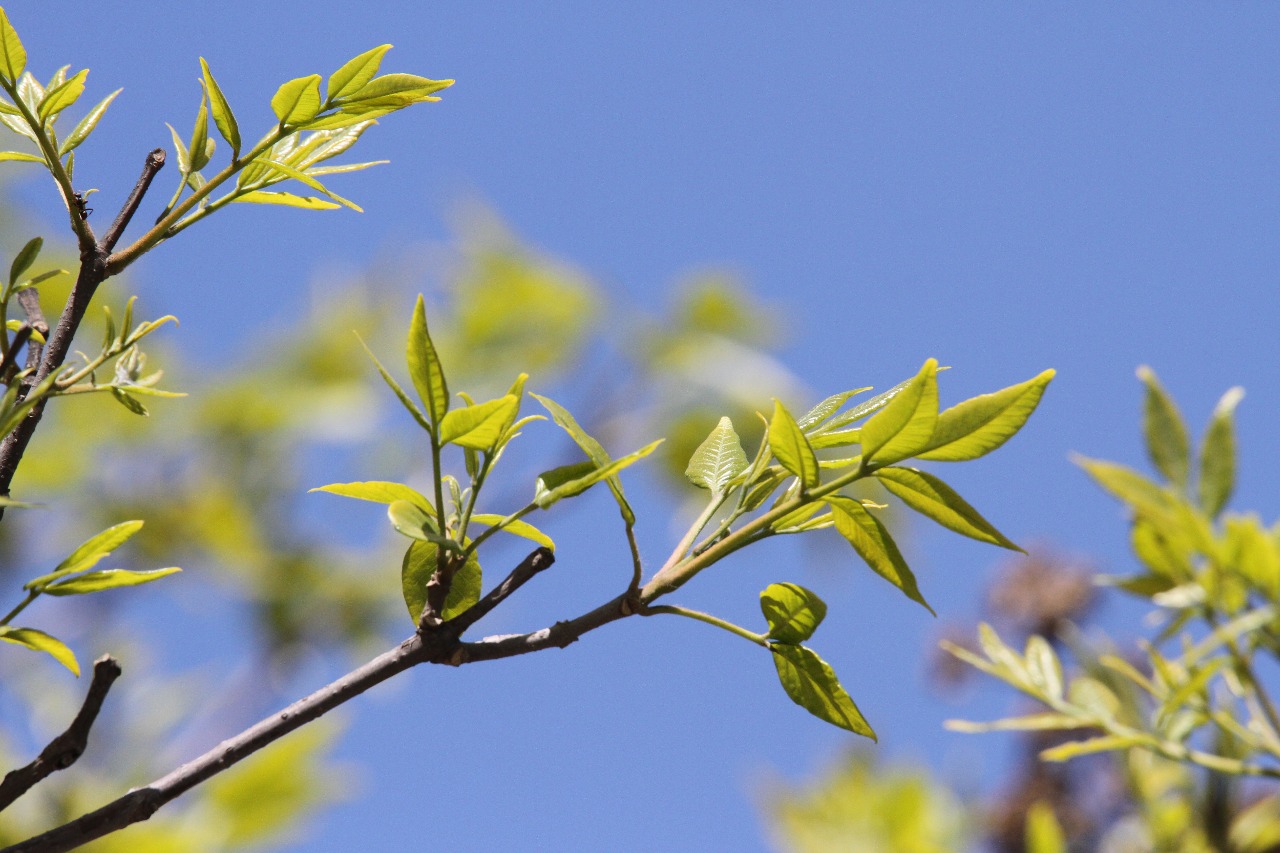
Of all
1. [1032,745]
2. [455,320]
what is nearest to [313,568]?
[455,320]

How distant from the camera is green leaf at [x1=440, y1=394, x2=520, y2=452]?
40cm

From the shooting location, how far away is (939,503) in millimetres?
404

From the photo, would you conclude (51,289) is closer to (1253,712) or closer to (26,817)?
(26,817)

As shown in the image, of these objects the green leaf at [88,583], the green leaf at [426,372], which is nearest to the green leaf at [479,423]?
the green leaf at [426,372]

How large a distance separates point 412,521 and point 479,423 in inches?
1.7

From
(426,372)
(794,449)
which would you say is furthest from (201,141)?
(794,449)

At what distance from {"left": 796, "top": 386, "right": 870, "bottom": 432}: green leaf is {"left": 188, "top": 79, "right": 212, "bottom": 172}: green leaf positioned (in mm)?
270

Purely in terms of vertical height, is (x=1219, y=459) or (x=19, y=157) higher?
(x=19, y=157)

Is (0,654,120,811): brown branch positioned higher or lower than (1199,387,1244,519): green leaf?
higher

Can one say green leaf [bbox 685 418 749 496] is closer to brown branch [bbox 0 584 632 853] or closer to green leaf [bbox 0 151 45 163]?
Answer: brown branch [bbox 0 584 632 853]

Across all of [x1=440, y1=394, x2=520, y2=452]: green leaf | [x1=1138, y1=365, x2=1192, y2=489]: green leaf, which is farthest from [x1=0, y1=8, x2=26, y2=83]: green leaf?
[x1=1138, y1=365, x2=1192, y2=489]: green leaf

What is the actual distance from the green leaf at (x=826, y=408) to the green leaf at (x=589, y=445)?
77 millimetres

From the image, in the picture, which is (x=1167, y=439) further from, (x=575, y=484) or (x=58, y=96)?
(x=58, y=96)

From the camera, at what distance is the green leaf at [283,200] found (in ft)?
1.55
